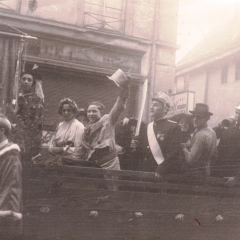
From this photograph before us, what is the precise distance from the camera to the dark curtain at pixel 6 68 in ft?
10.7

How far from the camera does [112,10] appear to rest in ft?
13.6

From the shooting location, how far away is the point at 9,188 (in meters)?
3.08

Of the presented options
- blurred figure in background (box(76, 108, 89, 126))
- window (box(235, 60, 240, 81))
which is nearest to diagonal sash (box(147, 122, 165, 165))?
blurred figure in background (box(76, 108, 89, 126))

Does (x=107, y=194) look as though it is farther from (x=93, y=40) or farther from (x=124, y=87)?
(x=93, y=40)

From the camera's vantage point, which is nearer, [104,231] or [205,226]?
[104,231]

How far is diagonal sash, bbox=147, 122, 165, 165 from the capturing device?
3725mm

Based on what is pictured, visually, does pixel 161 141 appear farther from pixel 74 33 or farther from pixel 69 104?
pixel 74 33

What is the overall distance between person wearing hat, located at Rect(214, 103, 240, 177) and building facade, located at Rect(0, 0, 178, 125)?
680 millimetres

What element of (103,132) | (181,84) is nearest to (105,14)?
(181,84)

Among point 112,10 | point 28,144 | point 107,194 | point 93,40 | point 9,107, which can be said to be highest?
point 112,10

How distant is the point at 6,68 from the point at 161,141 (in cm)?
148

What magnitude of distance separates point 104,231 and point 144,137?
94cm

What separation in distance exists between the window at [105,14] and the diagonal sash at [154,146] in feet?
3.48

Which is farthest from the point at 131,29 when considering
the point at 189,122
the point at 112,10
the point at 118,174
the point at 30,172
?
the point at 30,172
